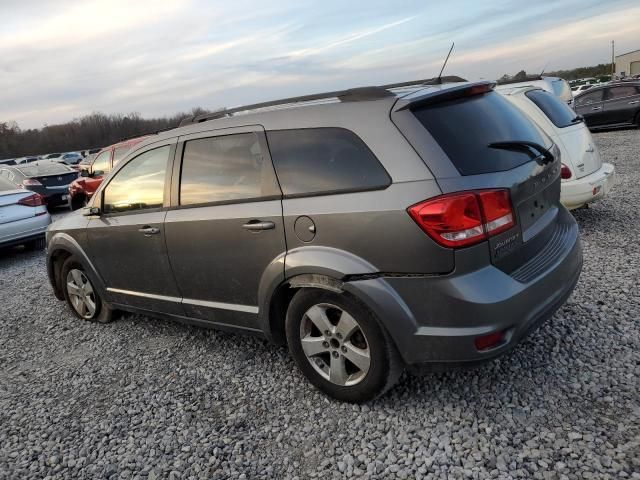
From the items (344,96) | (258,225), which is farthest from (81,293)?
(344,96)

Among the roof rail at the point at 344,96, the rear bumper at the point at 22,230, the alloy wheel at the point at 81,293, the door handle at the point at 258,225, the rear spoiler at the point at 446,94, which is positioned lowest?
the alloy wheel at the point at 81,293

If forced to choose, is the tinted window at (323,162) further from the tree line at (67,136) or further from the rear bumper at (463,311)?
the tree line at (67,136)

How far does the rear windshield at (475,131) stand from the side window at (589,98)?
52.3ft

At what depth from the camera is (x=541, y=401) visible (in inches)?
110

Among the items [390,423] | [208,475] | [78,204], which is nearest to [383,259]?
[390,423]

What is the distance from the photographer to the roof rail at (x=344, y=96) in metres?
2.83

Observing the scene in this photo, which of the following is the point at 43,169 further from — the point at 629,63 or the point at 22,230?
the point at 629,63

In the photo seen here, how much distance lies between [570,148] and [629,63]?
230 ft

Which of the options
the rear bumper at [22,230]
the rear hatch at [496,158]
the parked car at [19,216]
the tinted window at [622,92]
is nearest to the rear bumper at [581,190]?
the rear hatch at [496,158]

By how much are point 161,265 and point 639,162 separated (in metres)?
10.1

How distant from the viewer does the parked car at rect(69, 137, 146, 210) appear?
10211 mm

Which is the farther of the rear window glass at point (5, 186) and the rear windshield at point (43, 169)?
the rear windshield at point (43, 169)

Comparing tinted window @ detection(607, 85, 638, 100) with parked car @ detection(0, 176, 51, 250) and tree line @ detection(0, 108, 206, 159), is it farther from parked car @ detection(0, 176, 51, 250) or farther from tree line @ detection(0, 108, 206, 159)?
tree line @ detection(0, 108, 206, 159)

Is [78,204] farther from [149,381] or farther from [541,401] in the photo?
[541,401]
